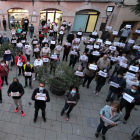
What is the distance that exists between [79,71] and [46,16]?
12524 mm

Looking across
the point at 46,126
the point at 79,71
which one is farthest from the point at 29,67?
the point at 46,126

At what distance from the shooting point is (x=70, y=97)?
4.75 meters

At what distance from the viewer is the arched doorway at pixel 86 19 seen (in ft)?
50.8

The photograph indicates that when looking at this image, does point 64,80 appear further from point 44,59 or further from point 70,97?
point 44,59

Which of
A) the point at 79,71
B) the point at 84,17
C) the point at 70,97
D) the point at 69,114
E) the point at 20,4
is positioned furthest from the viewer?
the point at 84,17

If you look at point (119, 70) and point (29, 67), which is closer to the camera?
point (29, 67)

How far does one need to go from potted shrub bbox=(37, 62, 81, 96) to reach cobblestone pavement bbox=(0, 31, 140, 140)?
0.81 meters

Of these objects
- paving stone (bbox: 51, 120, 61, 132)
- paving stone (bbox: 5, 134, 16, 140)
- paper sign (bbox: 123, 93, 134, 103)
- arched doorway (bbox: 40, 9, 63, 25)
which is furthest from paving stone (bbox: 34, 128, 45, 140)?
arched doorway (bbox: 40, 9, 63, 25)

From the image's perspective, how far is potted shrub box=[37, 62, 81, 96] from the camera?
5.78 m

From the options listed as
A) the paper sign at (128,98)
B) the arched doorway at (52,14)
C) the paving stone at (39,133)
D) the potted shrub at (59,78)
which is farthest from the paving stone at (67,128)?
the arched doorway at (52,14)

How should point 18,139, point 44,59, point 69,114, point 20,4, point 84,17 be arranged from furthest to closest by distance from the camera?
point 84,17
point 20,4
point 44,59
point 69,114
point 18,139

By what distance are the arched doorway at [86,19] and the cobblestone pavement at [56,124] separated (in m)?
12.4

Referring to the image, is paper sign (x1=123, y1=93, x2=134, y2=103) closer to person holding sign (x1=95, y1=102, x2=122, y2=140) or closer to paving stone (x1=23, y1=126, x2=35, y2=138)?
person holding sign (x1=95, y1=102, x2=122, y2=140)

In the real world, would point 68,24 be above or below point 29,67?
above
